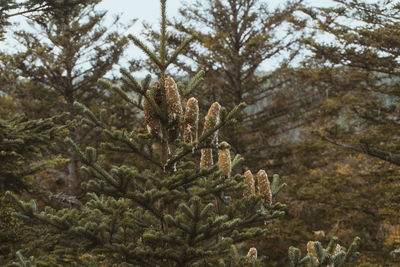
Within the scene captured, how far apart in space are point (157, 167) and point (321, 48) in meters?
7.23

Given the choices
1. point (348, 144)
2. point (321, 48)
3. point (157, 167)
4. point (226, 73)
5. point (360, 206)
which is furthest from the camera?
point (226, 73)

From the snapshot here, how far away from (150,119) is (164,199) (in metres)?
0.59

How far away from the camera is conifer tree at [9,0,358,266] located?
7.29 feet

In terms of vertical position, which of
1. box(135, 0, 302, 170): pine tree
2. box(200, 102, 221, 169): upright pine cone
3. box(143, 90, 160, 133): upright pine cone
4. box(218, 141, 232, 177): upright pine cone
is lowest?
box(218, 141, 232, 177): upright pine cone

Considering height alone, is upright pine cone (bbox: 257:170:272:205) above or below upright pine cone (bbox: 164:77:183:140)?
below

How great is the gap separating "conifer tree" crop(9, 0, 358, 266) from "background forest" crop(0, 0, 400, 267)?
12 millimetres

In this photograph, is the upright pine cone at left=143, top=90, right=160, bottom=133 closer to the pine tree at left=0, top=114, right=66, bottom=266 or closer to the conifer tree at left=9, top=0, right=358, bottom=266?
the conifer tree at left=9, top=0, right=358, bottom=266

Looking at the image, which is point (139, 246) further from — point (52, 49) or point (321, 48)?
point (52, 49)


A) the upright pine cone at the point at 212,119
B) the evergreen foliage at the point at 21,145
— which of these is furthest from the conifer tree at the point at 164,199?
the evergreen foliage at the point at 21,145

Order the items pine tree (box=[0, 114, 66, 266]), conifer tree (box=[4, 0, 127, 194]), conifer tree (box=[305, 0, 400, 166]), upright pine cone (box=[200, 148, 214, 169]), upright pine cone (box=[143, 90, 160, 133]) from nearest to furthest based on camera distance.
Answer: upright pine cone (box=[143, 90, 160, 133])
upright pine cone (box=[200, 148, 214, 169])
pine tree (box=[0, 114, 66, 266])
conifer tree (box=[305, 0, 400, 166])
conifer tree (box=[4, 0, 127, 194])

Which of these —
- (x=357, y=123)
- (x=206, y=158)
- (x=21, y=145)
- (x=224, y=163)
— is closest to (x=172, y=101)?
(x=206, y=158)

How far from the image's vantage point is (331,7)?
9.17 m

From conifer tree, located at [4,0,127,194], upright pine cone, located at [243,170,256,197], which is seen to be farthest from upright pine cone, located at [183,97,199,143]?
conifer tree, located at [4,0,127,194]

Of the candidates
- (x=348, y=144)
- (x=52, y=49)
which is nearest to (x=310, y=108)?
(x=348, y=144)
